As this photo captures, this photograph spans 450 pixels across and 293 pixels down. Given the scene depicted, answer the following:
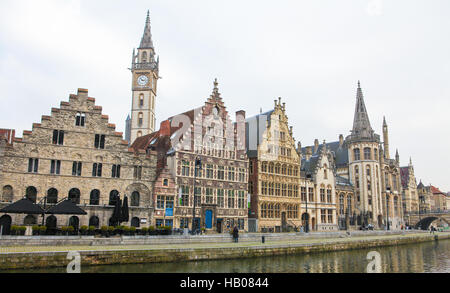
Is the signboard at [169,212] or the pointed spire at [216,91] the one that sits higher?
the pointed spire at [216,91]

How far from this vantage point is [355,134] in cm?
8056

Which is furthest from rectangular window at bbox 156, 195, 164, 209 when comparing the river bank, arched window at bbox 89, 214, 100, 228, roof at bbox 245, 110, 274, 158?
roof at bbox 245, 110, 274, 158

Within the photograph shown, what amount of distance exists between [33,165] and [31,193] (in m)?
2.62

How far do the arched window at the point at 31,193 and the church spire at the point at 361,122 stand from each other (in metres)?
63.0

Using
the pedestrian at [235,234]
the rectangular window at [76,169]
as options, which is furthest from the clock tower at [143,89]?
the pedestrian at [235,234]

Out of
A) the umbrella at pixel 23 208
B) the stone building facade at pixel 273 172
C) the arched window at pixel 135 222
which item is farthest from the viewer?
the stone building facade at pixel 273 172

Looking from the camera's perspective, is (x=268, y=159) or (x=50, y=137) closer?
(x=50, y=137)

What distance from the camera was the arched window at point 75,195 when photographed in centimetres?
3769

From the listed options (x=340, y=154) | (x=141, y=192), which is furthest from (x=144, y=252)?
(x=340, y=154)

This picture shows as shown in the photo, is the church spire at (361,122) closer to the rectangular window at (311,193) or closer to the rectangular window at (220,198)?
the rectangular window at (311,193)

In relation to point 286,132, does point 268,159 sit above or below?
below
